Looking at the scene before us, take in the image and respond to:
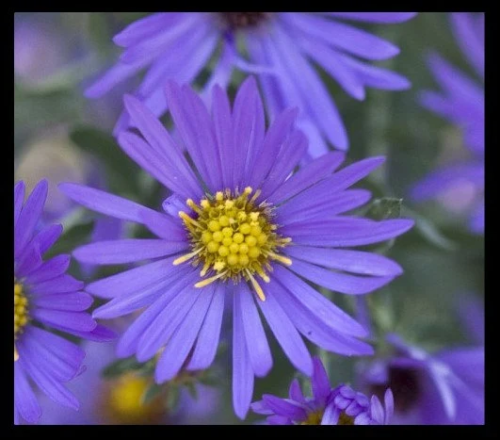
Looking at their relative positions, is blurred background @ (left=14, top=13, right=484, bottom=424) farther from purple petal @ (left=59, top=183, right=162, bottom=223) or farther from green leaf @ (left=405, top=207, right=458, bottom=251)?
purple petal @ (left=59, top=183, right=162, bottom=223)

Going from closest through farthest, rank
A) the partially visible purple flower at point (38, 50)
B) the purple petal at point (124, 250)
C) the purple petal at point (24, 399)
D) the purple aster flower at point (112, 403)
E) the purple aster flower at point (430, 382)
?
1. the purple petal at point (124, 250)
2. the purple petal at point (24, 399)
3. the purple aster flower at point (430, 382)
4. the purple aster flower at point (112, 403)
5. the partially visible purple flower at point (38, 50)

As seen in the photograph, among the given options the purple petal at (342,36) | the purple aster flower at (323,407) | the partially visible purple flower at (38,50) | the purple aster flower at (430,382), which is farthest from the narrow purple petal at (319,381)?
the partially visible purple flower at (38,50)

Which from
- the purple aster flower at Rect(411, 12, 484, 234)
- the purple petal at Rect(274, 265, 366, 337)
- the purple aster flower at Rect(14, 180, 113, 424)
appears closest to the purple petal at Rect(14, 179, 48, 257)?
the purple aster flower at Rect(14, 180, 113, 424)

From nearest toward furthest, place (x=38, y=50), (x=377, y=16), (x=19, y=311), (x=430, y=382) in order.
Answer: (x=19, y=311) → (x=377, y=16) → (x=430, y=382) → (x=38, y=50)

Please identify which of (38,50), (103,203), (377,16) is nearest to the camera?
(103,203)

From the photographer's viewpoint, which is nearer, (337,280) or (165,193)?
(337,280)

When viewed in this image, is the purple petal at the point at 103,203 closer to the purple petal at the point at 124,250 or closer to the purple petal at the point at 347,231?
the purple petal at the point at 124,250

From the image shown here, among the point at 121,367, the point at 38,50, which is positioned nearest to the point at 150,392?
the point at 121,367

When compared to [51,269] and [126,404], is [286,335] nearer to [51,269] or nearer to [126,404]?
[51,269]
